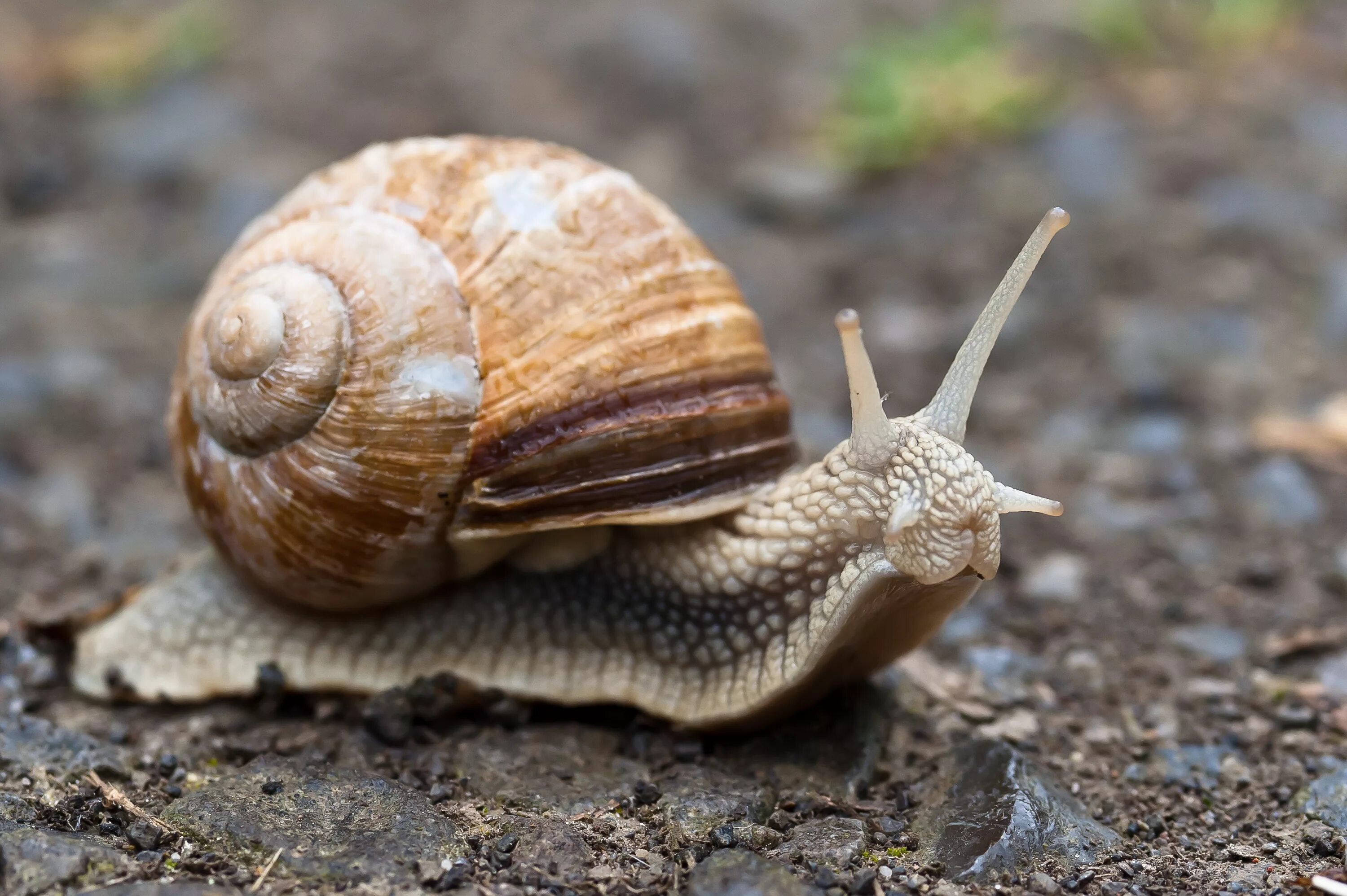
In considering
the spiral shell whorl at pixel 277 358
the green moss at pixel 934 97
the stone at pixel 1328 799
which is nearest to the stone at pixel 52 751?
the spiral shell whorl at pixel 277 358

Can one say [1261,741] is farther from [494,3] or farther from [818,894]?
[494,3]

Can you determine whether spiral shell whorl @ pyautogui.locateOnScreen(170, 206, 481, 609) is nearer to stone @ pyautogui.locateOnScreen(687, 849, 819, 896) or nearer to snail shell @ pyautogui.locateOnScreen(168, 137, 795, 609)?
snail shell @ pyautogui.locateOnScreen(168, 137, 795, 609)

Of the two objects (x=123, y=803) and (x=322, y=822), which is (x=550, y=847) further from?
(x=123, y=803)

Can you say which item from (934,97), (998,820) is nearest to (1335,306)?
(934,97)

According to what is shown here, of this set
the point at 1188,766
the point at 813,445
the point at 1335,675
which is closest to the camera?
the point at 1188,766

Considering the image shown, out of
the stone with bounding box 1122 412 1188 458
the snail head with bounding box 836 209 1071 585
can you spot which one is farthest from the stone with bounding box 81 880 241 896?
the stone with bounding box 1122 412 1188 458

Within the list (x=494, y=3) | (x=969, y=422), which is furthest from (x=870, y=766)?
(x=494, y=3)
